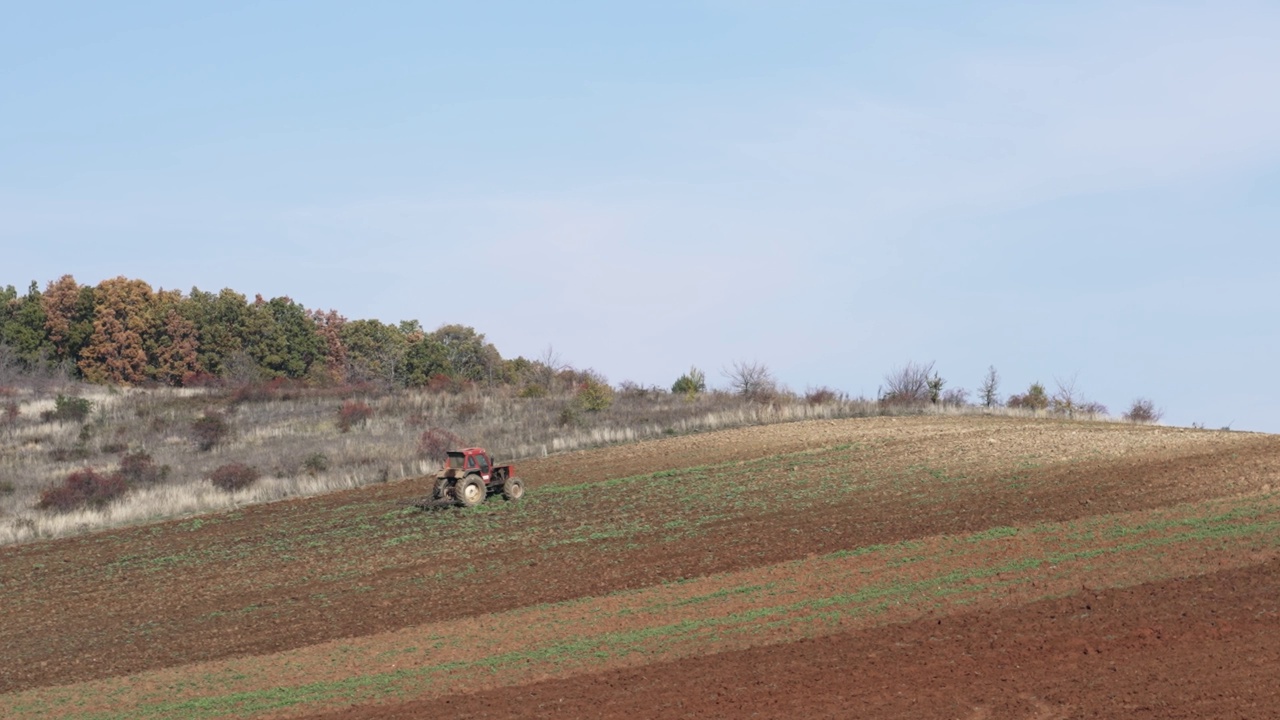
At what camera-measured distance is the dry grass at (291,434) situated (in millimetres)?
39469

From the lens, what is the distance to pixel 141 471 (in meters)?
46.4

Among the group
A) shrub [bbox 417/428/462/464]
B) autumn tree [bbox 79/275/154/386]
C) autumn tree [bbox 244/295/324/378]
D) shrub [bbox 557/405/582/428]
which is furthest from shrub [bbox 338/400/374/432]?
autumn tree [bbox 79/275/154/386]

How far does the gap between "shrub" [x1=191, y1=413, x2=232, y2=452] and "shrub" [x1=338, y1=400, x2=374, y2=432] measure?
500 centimetres

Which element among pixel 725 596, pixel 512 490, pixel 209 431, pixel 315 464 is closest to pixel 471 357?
pixel 209 431

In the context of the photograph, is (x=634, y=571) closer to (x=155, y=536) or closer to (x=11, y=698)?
(x=11, y=698)

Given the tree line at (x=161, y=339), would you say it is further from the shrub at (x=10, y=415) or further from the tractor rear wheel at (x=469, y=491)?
the tractor rear wheel at (x=469, y=491)

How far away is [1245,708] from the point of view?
12734 mm

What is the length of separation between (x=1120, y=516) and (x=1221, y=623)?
7.98 m

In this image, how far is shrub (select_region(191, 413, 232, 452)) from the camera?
5316 centimetres

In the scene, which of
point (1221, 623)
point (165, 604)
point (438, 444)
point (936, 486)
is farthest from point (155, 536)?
point (1221, 623)

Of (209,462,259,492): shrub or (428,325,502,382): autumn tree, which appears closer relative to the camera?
(209,462,259,492): shrub

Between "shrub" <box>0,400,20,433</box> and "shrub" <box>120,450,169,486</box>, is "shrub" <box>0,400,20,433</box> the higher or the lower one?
the higher one

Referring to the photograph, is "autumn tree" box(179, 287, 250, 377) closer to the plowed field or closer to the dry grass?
the dry grass

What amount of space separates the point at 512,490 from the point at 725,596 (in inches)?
532
